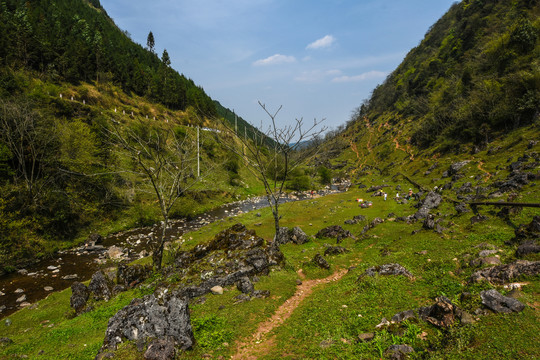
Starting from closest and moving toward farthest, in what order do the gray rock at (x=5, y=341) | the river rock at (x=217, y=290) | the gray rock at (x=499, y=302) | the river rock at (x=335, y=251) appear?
the gray rock at (x=499, y=302) < the gray rock at (x=5, y=341) < the river rock at (x=217, y=290) < the river rock at (x=335, y=251)

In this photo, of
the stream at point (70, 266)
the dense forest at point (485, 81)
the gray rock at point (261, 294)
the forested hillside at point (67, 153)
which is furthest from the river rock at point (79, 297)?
the dense forest at point (485, 81)

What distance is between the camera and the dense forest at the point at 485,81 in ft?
126

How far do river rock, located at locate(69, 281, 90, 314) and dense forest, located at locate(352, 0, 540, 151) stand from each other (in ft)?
186

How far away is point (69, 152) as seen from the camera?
31.0 m

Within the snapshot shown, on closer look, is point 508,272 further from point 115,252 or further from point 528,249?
Answer: point 115,252

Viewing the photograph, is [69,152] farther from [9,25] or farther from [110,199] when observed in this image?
[9,25]

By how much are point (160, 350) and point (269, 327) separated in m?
4.40

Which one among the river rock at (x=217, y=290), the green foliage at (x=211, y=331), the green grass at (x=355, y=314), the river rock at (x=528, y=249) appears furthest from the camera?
the river rock at (x=217, y=290)

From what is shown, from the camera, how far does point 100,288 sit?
15.2 meters

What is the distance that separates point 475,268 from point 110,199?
1648 inches

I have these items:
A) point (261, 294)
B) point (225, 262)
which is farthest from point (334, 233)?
point (261, 294)

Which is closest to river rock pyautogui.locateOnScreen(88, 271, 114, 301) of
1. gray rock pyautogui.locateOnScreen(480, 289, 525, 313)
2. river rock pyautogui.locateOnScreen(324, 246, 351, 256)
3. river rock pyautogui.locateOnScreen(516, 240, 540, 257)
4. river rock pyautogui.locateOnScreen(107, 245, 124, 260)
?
river rock pyautogui.locateOnScreen(107, 245, 124, 260)

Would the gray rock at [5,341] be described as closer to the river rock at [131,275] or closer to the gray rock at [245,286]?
the river rock at [131,275]

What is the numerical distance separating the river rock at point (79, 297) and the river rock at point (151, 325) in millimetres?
8437
